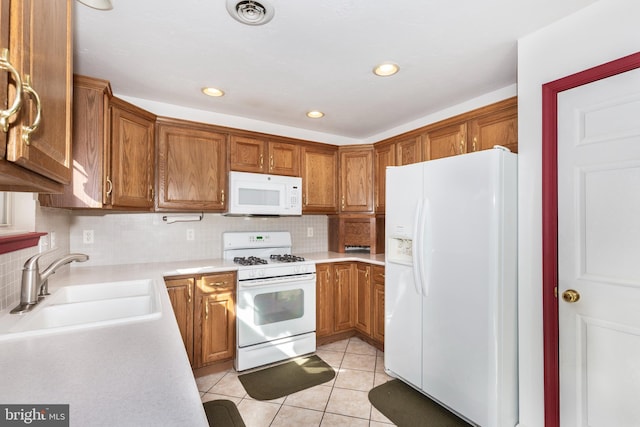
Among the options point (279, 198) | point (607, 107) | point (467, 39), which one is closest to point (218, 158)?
point (279, 198)

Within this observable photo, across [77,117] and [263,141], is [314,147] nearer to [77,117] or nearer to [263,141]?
[263,141]

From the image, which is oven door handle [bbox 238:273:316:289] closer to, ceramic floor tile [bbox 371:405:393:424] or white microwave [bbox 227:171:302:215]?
white microwave [bbox 227:171:302:215]

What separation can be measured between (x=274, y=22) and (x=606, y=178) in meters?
1.83

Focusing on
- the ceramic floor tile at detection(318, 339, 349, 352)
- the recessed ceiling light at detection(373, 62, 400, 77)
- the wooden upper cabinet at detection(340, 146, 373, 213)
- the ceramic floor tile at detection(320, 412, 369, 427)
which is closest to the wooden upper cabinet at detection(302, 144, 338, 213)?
the wooden upper cabinet at detection(340, 146, 373, 213)

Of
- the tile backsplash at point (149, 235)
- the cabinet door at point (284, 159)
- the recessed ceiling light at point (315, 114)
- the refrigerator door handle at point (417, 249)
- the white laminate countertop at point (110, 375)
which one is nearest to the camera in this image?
the white laminate countertop at point (110, 375)

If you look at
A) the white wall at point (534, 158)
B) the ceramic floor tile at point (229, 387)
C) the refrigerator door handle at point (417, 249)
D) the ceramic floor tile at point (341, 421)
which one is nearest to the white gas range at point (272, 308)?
the ceramic floor tile at point (229, 387)

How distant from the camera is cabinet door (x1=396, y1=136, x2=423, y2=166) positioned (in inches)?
111

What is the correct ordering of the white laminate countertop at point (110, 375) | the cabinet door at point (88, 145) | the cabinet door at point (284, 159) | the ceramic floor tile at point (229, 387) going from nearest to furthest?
1. the white laminate countertop at point (110, 375)
2. the cabinet door at point (88, 145)
3. the ceramic floor tile at point (229, 387)
4. the cabinet door at point (284, 159)

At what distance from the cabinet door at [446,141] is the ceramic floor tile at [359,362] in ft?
6.33

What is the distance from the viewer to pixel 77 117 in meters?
1.90

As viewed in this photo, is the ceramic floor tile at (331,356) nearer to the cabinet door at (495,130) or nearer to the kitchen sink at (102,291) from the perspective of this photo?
the kitchen sink at (102,291)

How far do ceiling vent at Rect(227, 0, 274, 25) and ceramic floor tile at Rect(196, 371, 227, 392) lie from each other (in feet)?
8.29

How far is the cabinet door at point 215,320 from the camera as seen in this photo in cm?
246

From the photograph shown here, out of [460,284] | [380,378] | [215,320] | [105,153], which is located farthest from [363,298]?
[105,153]
